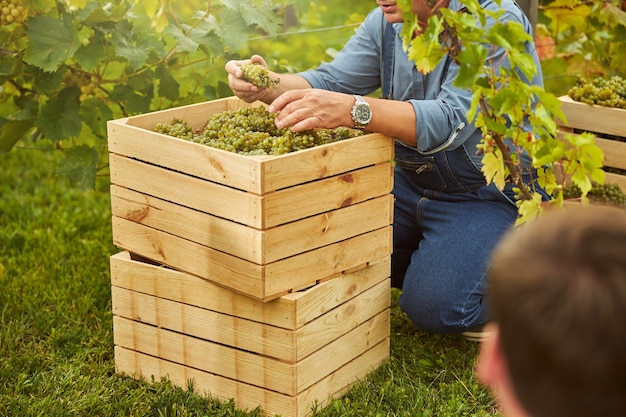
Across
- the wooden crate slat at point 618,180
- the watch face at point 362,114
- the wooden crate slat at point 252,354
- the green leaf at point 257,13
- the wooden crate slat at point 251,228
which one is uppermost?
the green leaf at point 257,13

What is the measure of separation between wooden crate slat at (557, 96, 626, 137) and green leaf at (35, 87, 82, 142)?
199 cm

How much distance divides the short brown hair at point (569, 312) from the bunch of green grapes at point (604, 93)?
2.53m

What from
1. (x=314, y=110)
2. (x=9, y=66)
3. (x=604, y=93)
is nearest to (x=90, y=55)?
(x=9, y=66)

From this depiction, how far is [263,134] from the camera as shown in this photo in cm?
266

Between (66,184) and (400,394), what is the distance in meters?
2.65

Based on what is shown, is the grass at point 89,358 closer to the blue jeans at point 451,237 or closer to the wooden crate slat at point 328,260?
the blue jeans at point 451,237

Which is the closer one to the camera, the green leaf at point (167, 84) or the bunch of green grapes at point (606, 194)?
the bunch of green grapes at point (606, 194)

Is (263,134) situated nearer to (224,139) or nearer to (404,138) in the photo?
(224,139)

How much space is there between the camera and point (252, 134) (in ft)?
8.74

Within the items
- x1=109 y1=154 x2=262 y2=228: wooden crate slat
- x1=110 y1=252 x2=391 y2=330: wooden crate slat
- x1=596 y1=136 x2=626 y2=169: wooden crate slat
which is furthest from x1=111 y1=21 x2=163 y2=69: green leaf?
x1=596 y1=136 x2=626 y2=169: wooden crate slat

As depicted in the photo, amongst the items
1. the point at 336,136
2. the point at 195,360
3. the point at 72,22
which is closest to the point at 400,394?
the point at 195,360

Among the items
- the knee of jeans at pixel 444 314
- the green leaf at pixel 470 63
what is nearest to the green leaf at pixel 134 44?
the knee of jeans at pixel 444 314

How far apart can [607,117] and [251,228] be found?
170cm

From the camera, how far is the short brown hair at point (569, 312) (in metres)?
1.06
